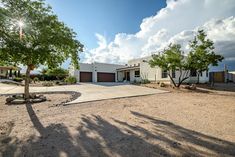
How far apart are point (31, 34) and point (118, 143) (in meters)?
7.64

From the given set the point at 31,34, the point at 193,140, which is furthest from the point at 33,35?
the point at 193,140

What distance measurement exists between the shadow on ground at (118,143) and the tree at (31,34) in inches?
166

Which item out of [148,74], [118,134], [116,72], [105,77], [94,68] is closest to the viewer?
[118,134]

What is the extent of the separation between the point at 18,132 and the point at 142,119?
3.99 meters

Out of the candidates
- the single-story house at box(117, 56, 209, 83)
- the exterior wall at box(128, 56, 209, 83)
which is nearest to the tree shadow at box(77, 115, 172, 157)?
the exterior wall at box(128, 56, 209, 83)

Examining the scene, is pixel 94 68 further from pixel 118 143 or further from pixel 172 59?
pixel 118 143

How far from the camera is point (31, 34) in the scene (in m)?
8.45

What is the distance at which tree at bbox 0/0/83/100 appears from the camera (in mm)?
7477

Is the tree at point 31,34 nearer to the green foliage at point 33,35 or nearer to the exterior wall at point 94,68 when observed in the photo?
the green foliage at point 33,35

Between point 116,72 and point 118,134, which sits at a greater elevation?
point 116,72

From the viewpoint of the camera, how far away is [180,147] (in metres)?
3.52

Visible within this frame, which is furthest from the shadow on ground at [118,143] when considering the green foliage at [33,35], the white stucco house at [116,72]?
the white stucco house at [116,72]

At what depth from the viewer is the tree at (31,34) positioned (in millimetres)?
7477

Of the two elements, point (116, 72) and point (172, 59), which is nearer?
point (172, 59)
